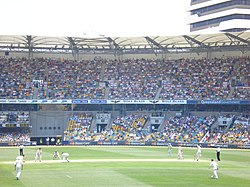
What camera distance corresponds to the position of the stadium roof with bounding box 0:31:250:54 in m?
81.9

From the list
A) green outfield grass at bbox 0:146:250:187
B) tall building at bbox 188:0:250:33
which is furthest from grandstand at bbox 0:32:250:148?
green outfield grass at bbox 0:146:250:187

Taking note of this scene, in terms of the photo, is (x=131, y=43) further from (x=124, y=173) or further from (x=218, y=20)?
(x=124, y=173)

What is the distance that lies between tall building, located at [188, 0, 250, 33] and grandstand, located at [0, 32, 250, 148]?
26.1 m

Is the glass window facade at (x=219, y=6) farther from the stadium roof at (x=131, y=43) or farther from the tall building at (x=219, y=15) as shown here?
the stadium roof at (x=131, y=43)

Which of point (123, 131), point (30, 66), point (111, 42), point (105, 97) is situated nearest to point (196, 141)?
point (123, 131)

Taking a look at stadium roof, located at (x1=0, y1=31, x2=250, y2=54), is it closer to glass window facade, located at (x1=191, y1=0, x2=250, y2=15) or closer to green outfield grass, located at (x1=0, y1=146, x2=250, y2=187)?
glass window facade, located at (x1=191, y1=0, x2=250, y2=15)

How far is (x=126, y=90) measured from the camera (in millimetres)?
85750

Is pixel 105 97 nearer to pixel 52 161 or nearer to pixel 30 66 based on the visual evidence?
pixel 30 66

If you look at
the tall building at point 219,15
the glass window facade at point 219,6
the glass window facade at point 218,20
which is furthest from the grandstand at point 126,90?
the glass window facade at point 219,6

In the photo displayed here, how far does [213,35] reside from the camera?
78.1 meters

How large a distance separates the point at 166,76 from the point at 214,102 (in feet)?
35.0

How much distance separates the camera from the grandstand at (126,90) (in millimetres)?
80125

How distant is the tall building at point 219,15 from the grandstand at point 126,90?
26.1m

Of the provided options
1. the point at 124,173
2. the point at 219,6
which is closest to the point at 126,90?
the point at 219,6
